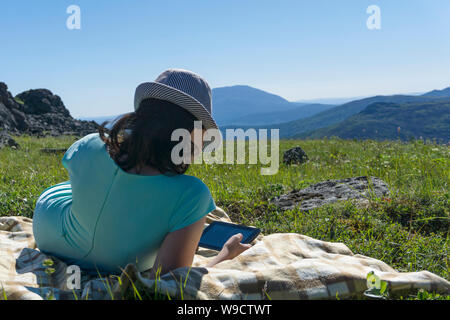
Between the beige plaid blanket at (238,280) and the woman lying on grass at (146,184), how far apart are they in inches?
8.7

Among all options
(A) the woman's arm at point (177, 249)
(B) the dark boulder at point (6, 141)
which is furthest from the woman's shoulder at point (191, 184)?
(B) the dark boulder at point (6, 141)

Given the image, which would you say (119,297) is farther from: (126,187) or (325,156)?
(325,156)

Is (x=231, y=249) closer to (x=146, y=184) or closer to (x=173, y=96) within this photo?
(x=146, y=184)

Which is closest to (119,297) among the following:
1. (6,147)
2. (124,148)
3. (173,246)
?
(173,246)

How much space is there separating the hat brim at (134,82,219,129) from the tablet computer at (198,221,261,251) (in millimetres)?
1593

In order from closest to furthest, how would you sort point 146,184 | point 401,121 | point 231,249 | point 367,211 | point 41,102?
point 146,184
point 231,249
point 367,211
point 41,102
point 401,121

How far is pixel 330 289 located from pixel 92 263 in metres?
1.64

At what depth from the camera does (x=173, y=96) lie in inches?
88.8

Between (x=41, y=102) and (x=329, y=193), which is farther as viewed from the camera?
(x=41, y=102)

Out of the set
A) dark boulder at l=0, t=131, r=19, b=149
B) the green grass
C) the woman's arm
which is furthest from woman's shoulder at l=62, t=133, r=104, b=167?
dark boulder at l=0, t=131, r=19, b=149

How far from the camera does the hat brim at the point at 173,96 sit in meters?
2.25

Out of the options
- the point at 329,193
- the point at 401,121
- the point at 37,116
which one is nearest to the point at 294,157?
the point at 329,193

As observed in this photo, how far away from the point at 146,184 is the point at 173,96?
558 mm

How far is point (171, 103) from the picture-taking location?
230cm
